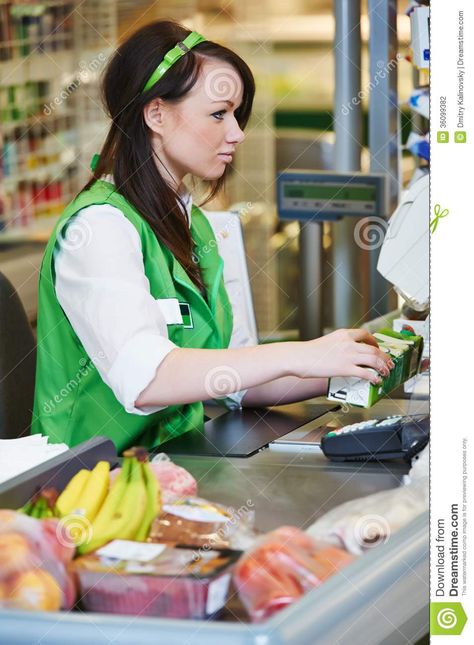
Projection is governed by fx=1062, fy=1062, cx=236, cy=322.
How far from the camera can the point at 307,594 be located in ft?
4.09

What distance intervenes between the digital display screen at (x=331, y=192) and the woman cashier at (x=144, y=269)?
1398mm

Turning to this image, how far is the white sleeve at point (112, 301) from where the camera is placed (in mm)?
1987

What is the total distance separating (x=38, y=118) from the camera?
244 inches

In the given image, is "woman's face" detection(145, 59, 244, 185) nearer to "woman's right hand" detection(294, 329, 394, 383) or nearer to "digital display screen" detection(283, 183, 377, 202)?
"woman's right hand" detection(294, 329, 394, 383)

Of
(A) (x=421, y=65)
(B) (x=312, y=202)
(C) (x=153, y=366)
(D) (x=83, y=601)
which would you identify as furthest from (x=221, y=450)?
(B) (x=312, y=202)

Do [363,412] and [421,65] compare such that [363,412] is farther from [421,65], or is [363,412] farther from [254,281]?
[254,281]

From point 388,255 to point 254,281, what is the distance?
4322 millimetres

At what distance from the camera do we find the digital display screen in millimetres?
3861

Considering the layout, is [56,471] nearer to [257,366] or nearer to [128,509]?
[128,509]

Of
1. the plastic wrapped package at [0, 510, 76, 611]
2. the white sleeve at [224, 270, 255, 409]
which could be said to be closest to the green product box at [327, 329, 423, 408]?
the white sleeve at [224, 270, 255, 409]

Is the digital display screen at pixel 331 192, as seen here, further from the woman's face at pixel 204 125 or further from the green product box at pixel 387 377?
the green product box at pixel 387 377

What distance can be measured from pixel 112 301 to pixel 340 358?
17.7 inches

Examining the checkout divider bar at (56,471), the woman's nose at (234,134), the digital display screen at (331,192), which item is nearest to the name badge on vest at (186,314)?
the woman's nose at (234,134)

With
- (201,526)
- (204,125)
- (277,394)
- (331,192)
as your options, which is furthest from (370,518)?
(331,192)
